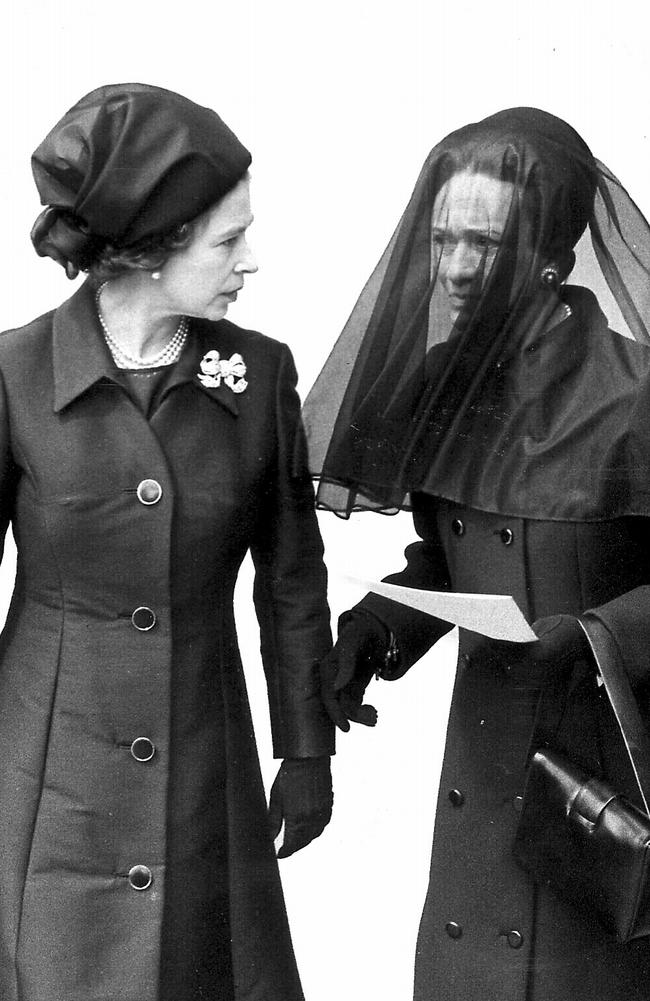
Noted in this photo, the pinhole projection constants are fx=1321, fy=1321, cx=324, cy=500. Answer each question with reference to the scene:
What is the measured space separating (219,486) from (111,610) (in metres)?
0.21

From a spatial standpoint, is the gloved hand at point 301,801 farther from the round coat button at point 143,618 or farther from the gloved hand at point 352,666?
the round coat button at point 143,618

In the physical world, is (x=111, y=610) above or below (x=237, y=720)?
above

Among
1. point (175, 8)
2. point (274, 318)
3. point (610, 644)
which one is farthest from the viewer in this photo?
point (274, 318)

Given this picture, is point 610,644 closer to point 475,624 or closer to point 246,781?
point 475,624

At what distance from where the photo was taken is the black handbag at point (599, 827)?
1.55 m

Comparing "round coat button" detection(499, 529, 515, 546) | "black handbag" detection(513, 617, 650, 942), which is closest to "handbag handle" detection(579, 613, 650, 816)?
"black handbag" detection(513, 617, 650, 942)

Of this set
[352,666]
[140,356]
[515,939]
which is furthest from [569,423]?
[515,939]

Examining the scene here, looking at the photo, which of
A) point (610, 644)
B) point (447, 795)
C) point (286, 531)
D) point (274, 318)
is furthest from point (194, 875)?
point (274, 318)

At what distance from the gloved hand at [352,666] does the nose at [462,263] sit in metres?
0.49

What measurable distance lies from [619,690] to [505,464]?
31 centimetres

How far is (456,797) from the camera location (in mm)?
1773

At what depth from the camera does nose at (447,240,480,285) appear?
1.63 m

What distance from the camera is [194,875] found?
1.74 m

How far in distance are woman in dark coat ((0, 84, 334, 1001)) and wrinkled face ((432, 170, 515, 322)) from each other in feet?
0.84
